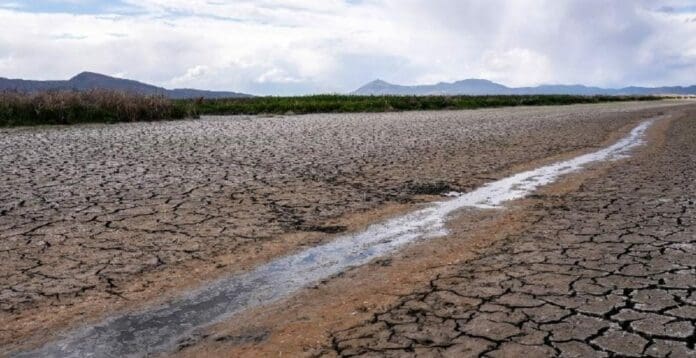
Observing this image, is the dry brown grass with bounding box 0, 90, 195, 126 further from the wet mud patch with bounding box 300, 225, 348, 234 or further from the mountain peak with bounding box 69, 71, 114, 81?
the mountain peak with bounding box 69, 71, 114, 81

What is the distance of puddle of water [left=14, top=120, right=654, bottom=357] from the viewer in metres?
3.37

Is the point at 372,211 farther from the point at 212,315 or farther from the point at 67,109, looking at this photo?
the point at 67,109

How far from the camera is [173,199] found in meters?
7.26

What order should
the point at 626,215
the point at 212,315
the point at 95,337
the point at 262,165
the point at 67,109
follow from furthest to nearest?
the point at 67,109 < the point at 262,165 < the point at 626,215 < the point at 212,315 < the point at 95,337

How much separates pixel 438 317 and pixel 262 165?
7067 mm

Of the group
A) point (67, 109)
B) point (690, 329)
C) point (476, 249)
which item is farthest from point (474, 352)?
point (67, 109)

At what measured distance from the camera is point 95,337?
137 inches

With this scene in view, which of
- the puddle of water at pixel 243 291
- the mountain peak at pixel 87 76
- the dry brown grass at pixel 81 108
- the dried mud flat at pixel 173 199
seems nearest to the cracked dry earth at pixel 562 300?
the dried mud flat at pixel 173 199

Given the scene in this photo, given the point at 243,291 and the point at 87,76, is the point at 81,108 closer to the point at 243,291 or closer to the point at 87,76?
the point at 243,291

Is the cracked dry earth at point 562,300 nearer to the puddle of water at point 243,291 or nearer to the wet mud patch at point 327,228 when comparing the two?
the puddle of water at point 243,291

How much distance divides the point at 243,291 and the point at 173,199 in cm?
337

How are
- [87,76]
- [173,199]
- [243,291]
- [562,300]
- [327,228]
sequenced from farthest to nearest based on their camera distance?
[87,76] < [173,199] < [327,228] < [243,291] < [562,300]

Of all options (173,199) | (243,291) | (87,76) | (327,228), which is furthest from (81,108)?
(87,76)

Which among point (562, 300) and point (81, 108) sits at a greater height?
point (81, 108)
